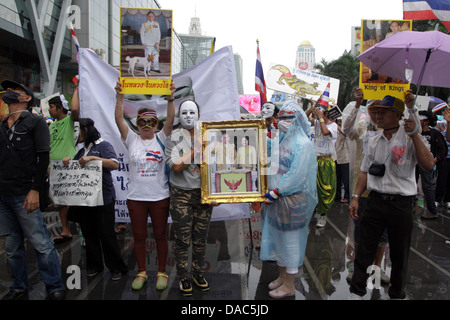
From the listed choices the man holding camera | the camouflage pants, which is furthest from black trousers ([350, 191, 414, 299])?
the camouflage pants

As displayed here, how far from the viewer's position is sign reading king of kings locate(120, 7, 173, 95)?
10.9 ft

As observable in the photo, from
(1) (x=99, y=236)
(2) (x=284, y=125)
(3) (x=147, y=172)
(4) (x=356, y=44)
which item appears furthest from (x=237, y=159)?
(4) (x=356, y=44)

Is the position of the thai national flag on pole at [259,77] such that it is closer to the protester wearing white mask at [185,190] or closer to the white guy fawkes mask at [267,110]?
the white guy fawkes mask at [267,110]

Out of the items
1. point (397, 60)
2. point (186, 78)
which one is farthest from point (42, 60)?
point (397, 60)

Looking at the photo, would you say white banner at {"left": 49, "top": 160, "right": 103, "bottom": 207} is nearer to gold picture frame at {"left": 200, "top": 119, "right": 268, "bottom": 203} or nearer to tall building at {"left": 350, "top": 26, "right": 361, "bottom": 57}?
gold picture frame at {"left": 200, "top": 119, "right": 268, "bottom": 203}

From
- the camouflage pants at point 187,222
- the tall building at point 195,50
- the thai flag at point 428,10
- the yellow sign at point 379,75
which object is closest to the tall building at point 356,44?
the tall building at point 195,50

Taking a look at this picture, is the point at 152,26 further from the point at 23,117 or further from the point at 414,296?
the point at 414,296

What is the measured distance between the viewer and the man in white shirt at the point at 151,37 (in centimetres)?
331

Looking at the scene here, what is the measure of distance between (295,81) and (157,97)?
2.43m

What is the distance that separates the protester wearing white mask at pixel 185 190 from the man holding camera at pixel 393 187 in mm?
1498

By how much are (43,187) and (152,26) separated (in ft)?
5.97

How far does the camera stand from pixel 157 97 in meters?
4.77

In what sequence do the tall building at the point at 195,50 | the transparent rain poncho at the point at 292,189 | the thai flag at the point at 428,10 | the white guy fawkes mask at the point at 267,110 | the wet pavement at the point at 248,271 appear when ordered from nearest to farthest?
the thai flag at the point at 428,10
the transparent rain poncho at the point at 292,189
the wet pavement at the point at 248,271
the white guy fawkes mask at the point at 267,110
the tall building at the point at 195,50
